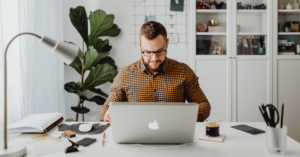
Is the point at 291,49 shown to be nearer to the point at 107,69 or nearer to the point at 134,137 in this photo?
the point at 107,69

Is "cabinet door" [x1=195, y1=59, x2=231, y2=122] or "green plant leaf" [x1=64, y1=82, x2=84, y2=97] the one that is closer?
"green plant leaf" [x1=64, y1=82, x2=84, y2=97]

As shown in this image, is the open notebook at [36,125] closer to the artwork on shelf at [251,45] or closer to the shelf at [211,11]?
the shelf at [211,11]

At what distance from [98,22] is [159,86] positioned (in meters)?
1.30

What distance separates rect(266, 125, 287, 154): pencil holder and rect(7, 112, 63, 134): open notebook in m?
1.08

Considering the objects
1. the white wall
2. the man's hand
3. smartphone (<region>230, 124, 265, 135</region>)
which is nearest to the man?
the man's hand

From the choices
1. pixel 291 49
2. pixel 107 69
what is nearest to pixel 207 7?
pixel 291 49

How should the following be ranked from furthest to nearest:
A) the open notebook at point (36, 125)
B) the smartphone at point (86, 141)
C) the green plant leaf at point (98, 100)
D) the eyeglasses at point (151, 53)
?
the green plant leaf at point (98, 100) < the eyeglasses at point (151, 53) < the open notebook at point (36, 125) < the smartphone at point (86, 141)

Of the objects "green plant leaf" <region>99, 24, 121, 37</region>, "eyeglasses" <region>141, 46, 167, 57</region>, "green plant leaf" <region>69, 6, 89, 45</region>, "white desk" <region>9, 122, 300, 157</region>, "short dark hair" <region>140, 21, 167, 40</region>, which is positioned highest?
"green plant leaf" <region>69, 6, 89, 45</region>

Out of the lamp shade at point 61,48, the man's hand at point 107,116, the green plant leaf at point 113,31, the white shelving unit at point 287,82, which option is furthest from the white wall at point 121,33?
the lamp shade at point 61,48

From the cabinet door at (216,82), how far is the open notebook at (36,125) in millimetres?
1784

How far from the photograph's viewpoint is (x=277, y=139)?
90 cm

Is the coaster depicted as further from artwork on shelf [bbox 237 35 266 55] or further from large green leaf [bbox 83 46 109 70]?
artwork on shelf [bbox 237 35 266 55]

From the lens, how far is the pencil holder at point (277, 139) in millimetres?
892

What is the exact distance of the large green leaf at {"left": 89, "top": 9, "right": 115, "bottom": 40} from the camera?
249 cm
